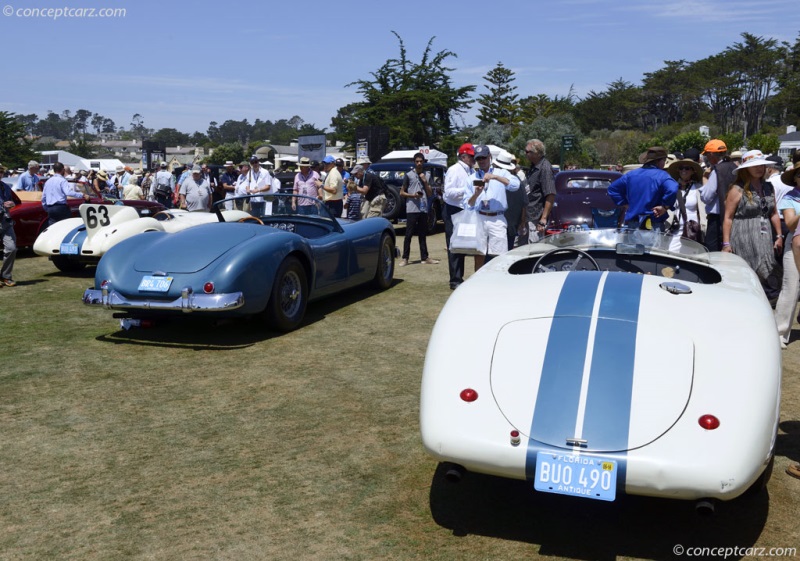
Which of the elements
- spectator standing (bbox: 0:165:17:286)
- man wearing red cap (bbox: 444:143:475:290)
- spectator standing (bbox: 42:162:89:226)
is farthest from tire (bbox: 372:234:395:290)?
spectator standing (bbox: 42:162:89:226)

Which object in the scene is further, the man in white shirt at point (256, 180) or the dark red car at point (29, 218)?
the man in white shirt at point (256, 180)

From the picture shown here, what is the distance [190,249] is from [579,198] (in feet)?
25.4

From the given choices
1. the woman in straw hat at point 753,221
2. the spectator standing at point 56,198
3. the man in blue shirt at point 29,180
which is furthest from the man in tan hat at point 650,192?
the man in blue shirt at point 29,180

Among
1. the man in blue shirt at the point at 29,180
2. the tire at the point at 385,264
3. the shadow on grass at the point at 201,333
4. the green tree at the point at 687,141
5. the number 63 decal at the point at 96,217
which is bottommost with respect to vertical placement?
the shadow on grass at the point at 201,333

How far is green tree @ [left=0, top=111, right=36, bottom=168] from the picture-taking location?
2427 inches

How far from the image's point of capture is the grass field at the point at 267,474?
11.3 feet

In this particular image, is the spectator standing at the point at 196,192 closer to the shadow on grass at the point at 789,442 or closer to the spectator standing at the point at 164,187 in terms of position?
the spectator standing at the point at 164,187

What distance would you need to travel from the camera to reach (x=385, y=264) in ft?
32.3

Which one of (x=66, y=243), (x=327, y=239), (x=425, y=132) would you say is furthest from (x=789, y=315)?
(x=425, y=132)

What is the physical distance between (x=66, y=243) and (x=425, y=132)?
30489mm

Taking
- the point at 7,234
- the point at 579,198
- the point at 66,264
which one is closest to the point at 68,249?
the point at 66,264

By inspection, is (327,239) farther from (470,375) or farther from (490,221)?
(470,375)

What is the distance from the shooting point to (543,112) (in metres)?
77.8

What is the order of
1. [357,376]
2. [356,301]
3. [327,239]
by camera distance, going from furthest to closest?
[356,301]
[327,239]
[357,376]
